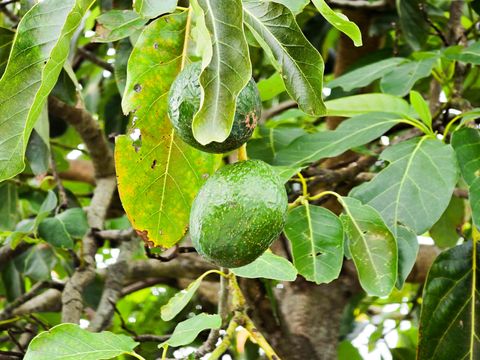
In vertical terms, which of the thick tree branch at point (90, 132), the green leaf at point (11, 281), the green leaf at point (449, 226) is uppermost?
the thick tree branch at point (90, 132)

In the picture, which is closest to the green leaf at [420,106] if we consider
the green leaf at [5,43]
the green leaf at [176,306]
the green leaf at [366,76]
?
the green leaf at [366,76]

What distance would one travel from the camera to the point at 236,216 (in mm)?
862

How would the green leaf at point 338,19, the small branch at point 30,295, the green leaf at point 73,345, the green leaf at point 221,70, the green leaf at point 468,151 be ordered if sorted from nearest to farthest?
the green leaf at point 221,70 → the green leaf at point 338,19 → the green leaf at point 73,345 → the green leaf at point 468,151 → the small branch at point 30,295

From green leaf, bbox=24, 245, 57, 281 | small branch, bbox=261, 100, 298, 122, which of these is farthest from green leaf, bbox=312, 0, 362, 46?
small branch, bbox=261, 100, 298, 122

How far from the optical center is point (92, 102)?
2.33 metres

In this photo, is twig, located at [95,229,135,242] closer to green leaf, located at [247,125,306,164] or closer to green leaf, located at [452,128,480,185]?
green leaf, located at [247,125,306,164]

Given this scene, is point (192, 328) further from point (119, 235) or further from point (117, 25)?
point (119, 235)

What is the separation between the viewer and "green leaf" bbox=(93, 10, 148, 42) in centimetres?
110

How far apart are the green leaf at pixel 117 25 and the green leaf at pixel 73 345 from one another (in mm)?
406

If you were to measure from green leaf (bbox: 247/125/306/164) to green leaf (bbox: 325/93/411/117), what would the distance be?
13 centimetres

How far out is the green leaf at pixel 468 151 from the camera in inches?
48.4

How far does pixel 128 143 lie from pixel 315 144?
44 cm

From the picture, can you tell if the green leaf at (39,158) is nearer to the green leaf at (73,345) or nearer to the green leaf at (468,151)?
the green leaf at (73,345)

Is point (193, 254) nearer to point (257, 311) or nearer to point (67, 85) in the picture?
point (257, 311)
